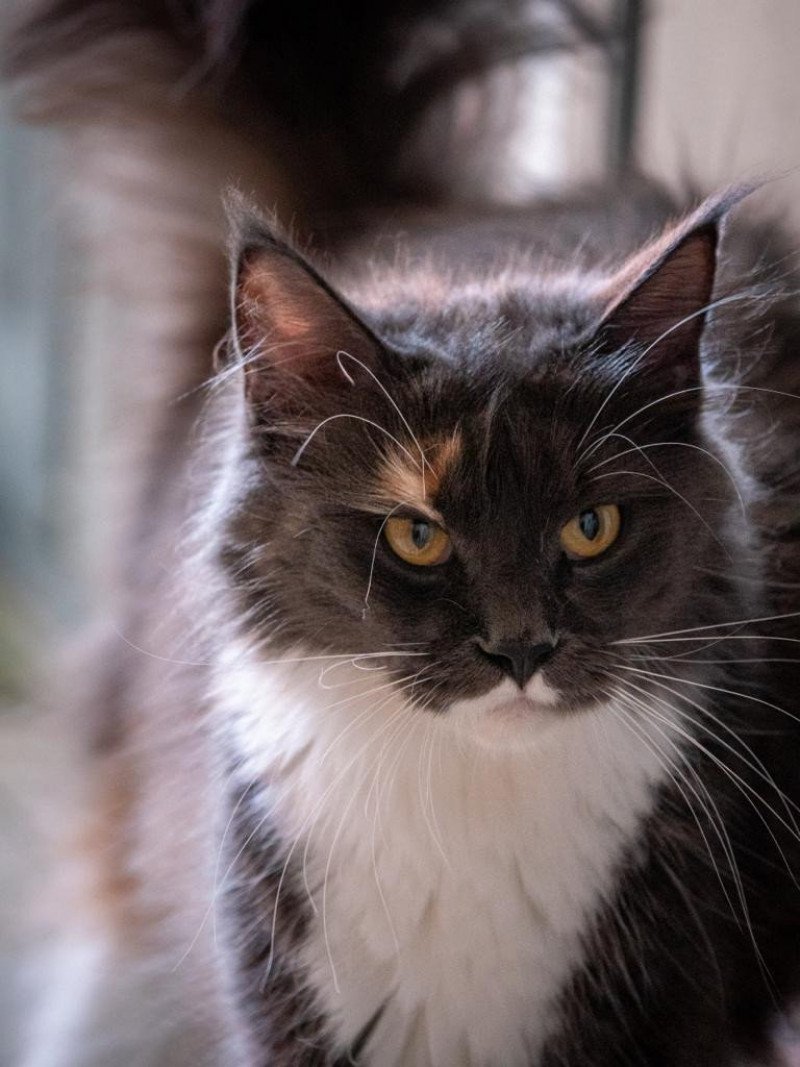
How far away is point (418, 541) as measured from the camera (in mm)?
1197

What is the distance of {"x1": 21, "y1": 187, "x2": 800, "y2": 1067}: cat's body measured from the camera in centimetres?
120

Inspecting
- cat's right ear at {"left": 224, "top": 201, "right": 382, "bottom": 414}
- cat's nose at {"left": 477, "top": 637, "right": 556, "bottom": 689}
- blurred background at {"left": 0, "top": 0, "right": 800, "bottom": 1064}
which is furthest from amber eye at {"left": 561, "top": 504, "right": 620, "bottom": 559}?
blurred background at {"left": 0, "top": 0, "right": 800, "bottom": 1064}

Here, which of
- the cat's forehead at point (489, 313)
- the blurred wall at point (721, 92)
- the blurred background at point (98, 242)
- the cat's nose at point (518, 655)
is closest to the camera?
the cat's nose at point (518, 655)

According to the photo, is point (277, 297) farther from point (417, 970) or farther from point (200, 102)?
point (200, 102)

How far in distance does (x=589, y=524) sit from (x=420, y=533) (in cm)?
16

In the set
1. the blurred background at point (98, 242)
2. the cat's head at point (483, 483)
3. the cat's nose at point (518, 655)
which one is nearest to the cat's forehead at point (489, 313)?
the cat's head at point (483, 483)

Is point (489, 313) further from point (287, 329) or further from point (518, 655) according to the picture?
point (518, 655)

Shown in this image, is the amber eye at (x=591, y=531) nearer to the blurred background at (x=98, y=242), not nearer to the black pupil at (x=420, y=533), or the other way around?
the black pupil at (x=420, y=533)

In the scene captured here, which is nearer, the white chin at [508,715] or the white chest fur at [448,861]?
the white chin at [508,715]

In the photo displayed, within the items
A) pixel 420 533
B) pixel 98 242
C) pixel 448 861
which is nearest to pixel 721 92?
pixel 98 242

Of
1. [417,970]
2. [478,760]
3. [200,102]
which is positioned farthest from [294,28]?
[417,970]

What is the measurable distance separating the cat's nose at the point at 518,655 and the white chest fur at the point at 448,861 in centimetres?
16

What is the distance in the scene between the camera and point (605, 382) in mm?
1229

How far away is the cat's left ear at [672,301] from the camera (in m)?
1.15
